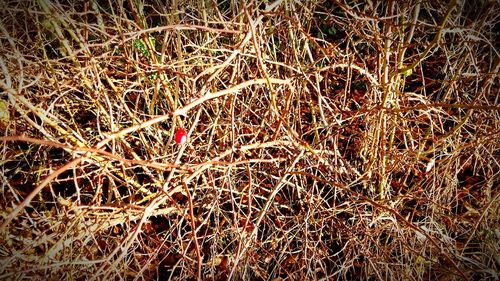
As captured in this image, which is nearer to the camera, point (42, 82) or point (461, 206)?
point (42, 82)

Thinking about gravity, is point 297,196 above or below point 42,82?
below

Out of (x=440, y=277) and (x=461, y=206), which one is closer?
(x=440, y=277)

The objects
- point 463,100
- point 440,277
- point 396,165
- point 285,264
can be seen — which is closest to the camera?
point 440,277

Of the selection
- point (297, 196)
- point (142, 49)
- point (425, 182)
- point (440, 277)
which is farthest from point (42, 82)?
point (440, 277)

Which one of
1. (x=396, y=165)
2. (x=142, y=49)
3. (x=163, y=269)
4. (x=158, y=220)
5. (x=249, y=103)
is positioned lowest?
(x=163, y=269)

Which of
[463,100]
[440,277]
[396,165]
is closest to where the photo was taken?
[440,277]

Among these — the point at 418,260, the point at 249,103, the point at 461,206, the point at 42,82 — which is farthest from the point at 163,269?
the point at 461,206

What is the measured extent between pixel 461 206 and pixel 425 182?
14.1 inches

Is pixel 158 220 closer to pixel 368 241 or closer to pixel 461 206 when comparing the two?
pixel 368 241

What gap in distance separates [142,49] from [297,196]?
143cm

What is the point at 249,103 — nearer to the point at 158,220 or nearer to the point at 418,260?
the point at 158,220

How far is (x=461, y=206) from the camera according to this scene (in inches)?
95.0

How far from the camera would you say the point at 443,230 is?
226 cm

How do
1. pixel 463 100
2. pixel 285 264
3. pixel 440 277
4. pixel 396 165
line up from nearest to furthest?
pixel 440 277 → pixel 396 165 → pixel 285 264 → pixel 463 100
